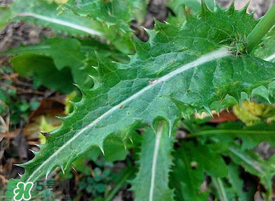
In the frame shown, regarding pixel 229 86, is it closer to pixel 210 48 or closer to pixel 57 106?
pixel 210 48

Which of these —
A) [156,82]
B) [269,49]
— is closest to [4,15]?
[156,82]

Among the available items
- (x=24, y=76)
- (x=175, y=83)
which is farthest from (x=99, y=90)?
(x=24, y=76)

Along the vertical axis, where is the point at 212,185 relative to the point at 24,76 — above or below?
below

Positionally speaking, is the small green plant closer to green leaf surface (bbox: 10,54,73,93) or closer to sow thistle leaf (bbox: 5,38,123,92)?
sow thistle leaf (bbox: 5,38,123,92)

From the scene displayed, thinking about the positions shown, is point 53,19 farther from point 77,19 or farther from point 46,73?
point 46,73

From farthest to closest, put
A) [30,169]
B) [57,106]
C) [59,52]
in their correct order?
[57,106] < [59,52] < [30,169]

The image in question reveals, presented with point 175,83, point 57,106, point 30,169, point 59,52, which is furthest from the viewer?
point 57,106

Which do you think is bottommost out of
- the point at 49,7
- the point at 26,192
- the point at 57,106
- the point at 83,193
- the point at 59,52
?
the point at 26,192

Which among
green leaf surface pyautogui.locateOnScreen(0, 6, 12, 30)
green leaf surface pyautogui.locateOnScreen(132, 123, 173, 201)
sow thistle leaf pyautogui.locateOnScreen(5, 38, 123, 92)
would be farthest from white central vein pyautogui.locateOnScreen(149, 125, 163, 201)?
green leaf surface pyautogui.locateOnScreen(0, 6, 12, 30)

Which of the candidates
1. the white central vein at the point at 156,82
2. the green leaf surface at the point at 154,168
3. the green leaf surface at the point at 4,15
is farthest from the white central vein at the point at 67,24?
the white central vein at the point at 156,82
